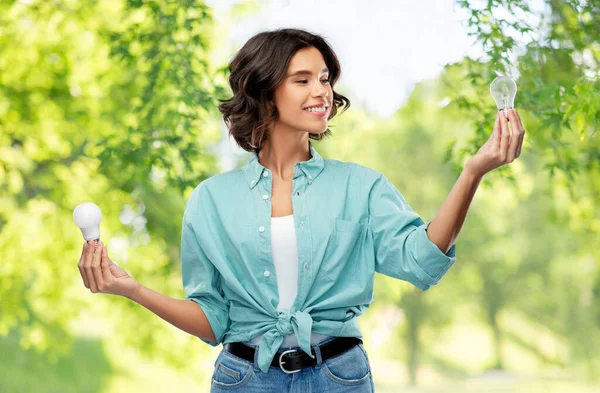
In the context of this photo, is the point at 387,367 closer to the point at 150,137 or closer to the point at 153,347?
the point at 153,347

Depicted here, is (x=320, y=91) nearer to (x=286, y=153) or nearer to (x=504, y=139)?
(x=286, y=153)

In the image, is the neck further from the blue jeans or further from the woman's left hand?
the woman's left hand

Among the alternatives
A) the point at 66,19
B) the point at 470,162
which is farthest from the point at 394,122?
the point at 470,162

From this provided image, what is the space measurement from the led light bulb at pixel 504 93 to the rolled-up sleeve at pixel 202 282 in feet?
2.91

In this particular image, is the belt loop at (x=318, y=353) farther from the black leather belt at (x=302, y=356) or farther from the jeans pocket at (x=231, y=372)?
the jeans pocket at (x=231, y=372)

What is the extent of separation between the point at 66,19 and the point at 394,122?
26.5 ft

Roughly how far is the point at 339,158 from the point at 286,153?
709 cm

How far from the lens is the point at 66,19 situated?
7148 millimetres

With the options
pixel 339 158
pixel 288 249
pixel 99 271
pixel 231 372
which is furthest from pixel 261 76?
pixel 339 158

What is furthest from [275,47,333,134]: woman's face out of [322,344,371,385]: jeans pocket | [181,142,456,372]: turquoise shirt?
[322,344,371,385]: jeans pocket

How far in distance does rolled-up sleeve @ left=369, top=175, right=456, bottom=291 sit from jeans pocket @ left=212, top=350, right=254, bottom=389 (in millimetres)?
437

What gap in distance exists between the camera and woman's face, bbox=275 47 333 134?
7.09 feet

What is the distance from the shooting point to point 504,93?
1.81 m

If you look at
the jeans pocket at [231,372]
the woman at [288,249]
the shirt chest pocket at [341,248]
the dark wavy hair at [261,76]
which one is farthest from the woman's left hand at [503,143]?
the jeans pocket at [231,372]
